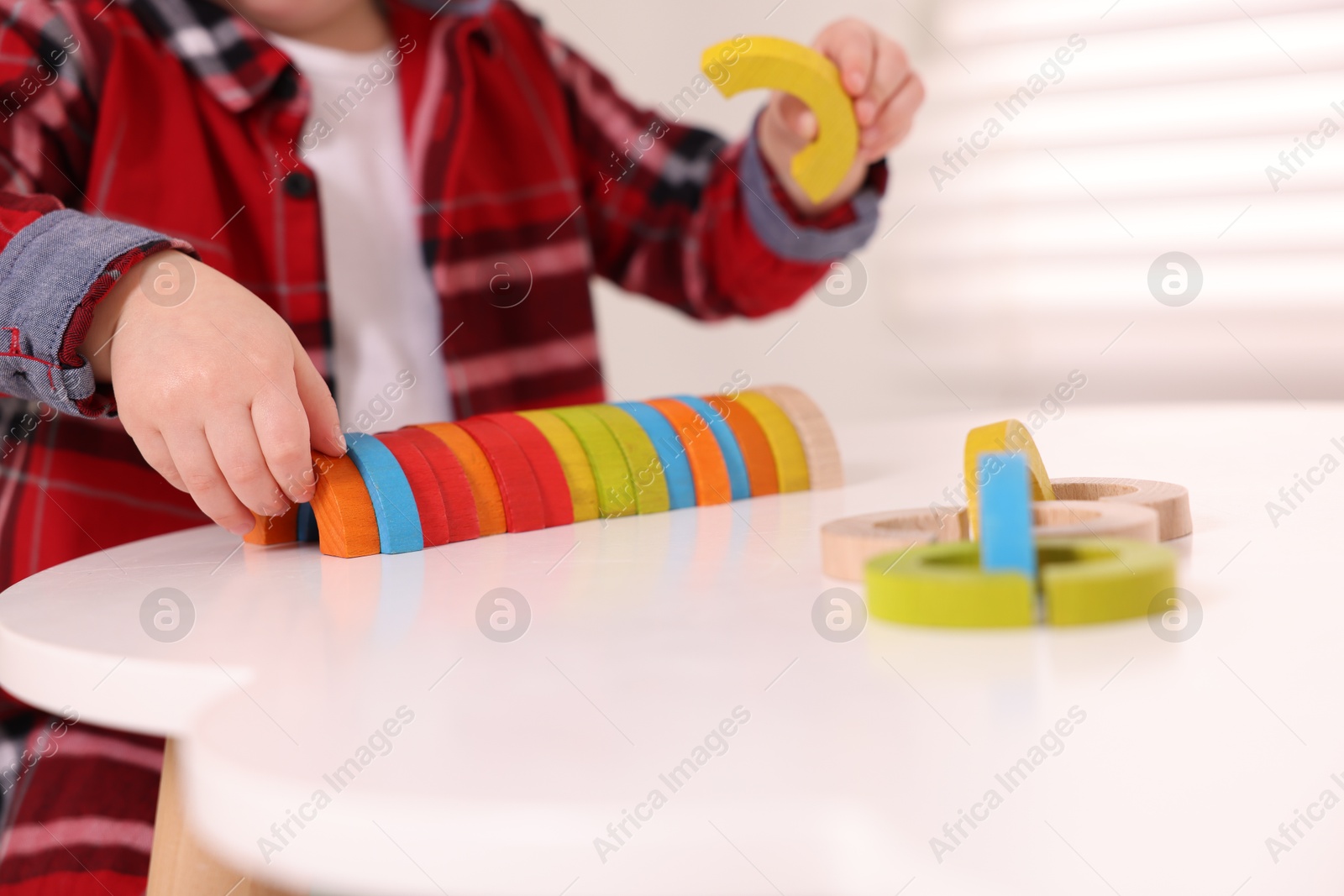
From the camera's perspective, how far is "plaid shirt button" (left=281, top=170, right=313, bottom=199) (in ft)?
2.90

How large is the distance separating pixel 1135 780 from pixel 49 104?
0.82 meters

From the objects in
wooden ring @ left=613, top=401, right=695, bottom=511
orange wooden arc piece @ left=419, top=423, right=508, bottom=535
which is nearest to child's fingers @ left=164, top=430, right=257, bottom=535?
orange wooden arc piece @ left=419, top=423, right=508, bottom=535

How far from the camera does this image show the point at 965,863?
24 cm

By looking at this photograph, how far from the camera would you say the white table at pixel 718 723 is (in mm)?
250

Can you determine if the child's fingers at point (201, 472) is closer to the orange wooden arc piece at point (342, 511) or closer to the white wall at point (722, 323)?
the orange wooden arc piece at point (342, 511)

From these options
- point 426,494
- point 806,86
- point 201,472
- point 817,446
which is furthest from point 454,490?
point 806,86

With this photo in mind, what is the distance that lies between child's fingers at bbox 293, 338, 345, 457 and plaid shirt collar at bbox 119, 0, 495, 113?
402mm

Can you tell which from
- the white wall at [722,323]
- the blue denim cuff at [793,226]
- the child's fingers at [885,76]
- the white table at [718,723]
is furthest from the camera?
the white wall at [722,323]

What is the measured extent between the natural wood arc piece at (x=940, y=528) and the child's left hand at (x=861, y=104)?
0.36m

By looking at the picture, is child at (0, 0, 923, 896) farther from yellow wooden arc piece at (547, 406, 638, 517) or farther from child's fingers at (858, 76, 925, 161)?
yellow wooden arc piece at (547, 406, 638, 517)

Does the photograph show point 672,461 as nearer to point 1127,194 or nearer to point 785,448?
point 785,448

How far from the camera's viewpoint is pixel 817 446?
71 centimetres

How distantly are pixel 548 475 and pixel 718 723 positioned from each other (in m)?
0.35

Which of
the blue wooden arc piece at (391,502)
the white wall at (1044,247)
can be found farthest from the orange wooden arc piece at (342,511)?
the white wall at (1044,247)
